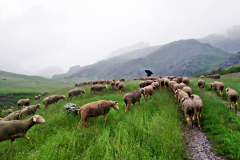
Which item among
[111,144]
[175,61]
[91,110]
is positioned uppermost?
[91,110]

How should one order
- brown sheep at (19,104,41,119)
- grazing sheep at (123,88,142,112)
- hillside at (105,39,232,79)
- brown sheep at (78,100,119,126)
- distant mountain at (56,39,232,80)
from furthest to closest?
distant mountain at (56,39,232,80)
hillside at (105,39,232,79)
brown sheep at (19,104,41,119)
grazing sheep at (123,88,142,112)
brown sheep at (78,100,119,126)

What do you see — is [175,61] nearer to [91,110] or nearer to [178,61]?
[178,61]

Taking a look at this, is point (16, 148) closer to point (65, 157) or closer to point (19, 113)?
point (65, 157)

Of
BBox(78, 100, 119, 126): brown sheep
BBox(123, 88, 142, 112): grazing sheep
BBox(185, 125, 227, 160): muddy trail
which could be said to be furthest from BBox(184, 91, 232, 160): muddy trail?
BBox(78, 100, 119, 126): brown sheep

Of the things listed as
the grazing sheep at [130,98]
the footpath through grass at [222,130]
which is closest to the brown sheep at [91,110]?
the grazing sheep at [130,98]

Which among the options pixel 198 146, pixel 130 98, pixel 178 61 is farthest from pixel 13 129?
pixel 178 61

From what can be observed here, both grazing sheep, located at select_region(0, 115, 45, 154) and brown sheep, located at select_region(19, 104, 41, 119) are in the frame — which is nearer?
grazing sheep, located at select_region(0, 115, 45, 154)

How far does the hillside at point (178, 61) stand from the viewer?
98.9 metres

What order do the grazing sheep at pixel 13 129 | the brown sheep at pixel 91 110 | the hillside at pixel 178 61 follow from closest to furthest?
the grazing sheep at pixel 13 129
the brown sheep at pixel 91 110
the hillside at pixel 178 61

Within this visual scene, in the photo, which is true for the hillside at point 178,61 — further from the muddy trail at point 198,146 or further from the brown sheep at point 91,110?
the brown sheep at point 91,110

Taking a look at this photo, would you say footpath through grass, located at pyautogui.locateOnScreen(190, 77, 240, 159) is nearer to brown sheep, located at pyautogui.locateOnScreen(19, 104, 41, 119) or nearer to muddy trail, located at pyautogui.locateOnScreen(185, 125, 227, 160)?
muddy trail, located at pyautogui.locateOnScreen(185, 125, 227, 160)

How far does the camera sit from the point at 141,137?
5.48m

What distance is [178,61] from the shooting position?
120m

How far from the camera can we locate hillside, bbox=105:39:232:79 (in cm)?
9888
